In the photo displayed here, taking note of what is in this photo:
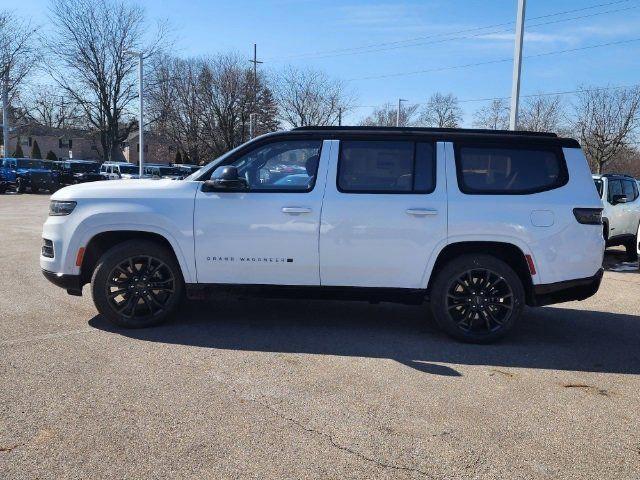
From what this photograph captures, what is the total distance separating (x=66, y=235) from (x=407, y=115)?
52.1 meters

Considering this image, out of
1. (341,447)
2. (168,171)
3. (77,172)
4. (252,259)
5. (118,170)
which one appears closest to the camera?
(341,447)

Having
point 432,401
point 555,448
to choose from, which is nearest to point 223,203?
point 432,401

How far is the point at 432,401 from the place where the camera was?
3955 millimetres

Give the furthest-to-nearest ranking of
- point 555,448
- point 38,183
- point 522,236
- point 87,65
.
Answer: point 87,65 → point 38,183 → point 522,236 → point 555,448

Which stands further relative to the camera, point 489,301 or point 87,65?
point 87,65

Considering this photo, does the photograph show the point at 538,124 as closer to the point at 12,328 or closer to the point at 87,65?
the point at 87,65

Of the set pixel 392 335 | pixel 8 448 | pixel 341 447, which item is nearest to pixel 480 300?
pixel 392 335

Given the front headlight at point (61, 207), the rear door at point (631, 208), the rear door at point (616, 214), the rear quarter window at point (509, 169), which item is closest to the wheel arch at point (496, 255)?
the rear quarter window at point (509, 169)

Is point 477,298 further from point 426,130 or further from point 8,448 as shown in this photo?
point 8,448

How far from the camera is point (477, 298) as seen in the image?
208 inches

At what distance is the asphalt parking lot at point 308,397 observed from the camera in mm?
3117

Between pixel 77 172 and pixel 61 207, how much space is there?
31.7 meters

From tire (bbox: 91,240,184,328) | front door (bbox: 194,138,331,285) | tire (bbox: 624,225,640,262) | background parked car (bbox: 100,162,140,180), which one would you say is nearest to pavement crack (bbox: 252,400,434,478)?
front door (bbox: 194,138,331,285)

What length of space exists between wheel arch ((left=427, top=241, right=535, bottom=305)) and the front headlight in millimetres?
3599
